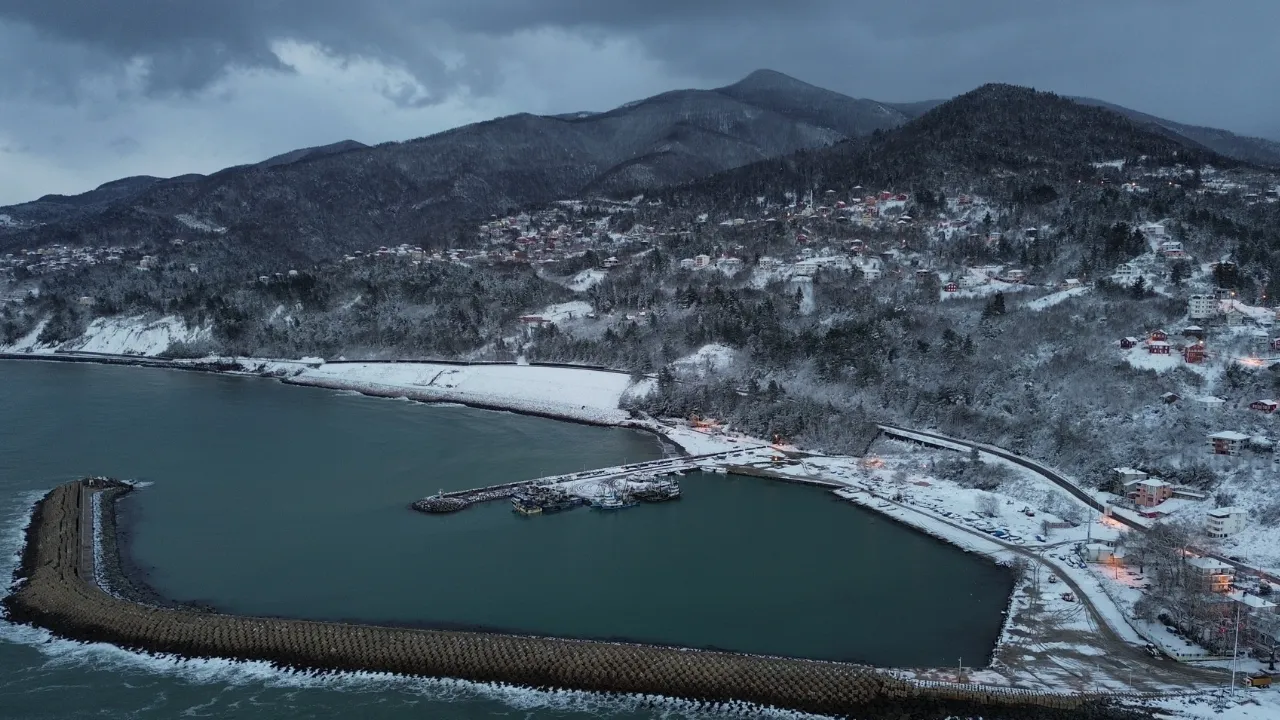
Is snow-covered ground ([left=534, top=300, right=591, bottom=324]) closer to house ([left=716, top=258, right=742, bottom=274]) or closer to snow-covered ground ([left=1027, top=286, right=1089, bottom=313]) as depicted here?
house ([left=716, top=258, right=742, bottom=274])

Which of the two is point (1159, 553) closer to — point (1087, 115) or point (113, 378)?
point (113, 378)

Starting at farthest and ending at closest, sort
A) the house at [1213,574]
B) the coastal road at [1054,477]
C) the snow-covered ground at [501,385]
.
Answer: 1. the snow-covered ground at [501,385]
2. the coastal road at [1054,477]
3. the house at [1213,574]

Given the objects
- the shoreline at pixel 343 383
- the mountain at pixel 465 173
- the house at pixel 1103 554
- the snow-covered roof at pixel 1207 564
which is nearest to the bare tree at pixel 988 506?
the house at pixel 1103 554

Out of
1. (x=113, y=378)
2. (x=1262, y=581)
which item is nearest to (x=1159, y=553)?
(x=1262, y=581)

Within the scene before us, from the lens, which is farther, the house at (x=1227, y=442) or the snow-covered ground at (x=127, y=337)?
the snow-covered ground at (x=127, y=337)

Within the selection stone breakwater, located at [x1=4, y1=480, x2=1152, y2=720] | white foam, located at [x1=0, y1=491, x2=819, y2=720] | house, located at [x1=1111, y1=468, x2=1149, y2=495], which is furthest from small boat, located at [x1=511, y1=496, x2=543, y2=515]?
house, located at [x1=1111, y1=468, x2=1149, y2=495]

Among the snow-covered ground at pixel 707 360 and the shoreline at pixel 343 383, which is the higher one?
the snow-covered ground at pixel 707 360

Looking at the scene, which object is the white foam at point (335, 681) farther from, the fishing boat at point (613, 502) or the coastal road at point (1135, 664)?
the fishing boat at point (613, 502)
